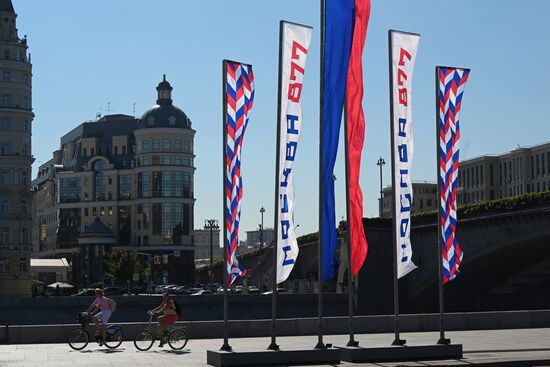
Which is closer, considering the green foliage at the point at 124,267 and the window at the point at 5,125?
the window at the point at 5,125

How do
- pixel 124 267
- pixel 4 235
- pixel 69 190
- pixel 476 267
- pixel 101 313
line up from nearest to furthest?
pixel 101 313
pixel 476 267
pixel 4 235
pixel 124 267
pixel 69 190

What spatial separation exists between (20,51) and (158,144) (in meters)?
50.4

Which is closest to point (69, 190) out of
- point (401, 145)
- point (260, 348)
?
point (260, 348)

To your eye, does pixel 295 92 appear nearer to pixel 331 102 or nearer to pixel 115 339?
pixel 331 102

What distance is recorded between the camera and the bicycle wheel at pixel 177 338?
1367 inches

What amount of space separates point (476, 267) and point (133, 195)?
283ft

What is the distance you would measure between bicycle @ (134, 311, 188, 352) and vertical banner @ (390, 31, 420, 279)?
793 centimetres

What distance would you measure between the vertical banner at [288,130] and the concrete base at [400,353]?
294 cm

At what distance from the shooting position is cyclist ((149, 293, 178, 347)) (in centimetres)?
3431

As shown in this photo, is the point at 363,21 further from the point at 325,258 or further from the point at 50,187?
the point at 50,187

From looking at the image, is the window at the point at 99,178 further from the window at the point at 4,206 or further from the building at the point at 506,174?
the building at the point at 506,174

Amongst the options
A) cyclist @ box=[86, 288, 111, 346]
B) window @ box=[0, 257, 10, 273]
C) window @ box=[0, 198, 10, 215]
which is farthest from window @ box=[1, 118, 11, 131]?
cyclist @ box=[86, 288, 111, 346]

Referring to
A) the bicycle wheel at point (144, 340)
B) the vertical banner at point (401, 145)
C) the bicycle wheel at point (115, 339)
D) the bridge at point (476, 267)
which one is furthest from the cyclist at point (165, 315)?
the bridge at point (476, 267)

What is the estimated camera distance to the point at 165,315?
3456cm
